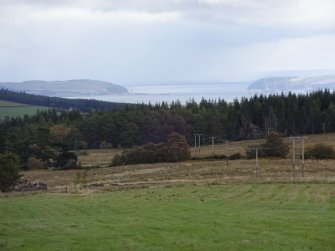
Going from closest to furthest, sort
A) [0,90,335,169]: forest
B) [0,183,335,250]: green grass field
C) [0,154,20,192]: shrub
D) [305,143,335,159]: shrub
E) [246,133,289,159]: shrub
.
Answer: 1. [0,183,335,250]: green grass field
2. [0,154,20,192]: shrub
3. [305,143,335,159]: shrub
4. [246,133,289,159]: shrub
5. [0,90,335,169]: forest

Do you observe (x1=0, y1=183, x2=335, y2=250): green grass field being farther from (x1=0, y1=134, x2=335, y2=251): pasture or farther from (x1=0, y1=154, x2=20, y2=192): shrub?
(x1=0, y1=154, x2=20, y2=192): shrub

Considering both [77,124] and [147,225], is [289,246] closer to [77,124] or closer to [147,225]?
[147,225]

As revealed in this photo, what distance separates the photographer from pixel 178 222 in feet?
69.0

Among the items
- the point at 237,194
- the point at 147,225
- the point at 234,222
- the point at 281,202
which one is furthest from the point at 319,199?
the point at 147,225

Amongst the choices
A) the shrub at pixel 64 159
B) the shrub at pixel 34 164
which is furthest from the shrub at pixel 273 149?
the shrub at pixel 34 164

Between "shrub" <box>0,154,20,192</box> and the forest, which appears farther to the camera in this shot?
the forest

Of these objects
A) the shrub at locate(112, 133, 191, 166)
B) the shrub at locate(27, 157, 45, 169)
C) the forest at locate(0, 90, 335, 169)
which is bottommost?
the shrub at locate(27, 157, 45, 169)

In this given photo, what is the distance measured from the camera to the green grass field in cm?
1627

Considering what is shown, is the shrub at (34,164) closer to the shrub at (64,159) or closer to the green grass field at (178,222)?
the shrub at (64,159)

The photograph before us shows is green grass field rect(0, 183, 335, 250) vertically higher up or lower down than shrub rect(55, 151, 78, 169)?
higher up

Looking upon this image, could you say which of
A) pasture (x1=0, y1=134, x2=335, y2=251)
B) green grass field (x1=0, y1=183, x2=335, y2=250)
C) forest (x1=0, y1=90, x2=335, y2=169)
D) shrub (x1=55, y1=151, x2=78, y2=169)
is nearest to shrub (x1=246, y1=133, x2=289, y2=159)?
shrub (x1=55, y1=151, x2=78, y2=169)

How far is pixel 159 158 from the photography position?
89812mm

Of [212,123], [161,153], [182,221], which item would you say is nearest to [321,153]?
[161,153]

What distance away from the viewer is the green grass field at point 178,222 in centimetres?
1627
